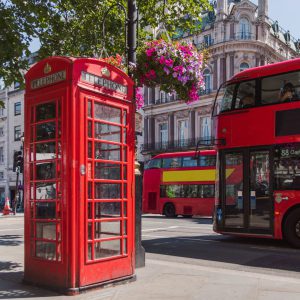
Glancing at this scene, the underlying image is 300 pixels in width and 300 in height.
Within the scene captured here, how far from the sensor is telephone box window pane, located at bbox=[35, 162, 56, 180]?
5902 mm

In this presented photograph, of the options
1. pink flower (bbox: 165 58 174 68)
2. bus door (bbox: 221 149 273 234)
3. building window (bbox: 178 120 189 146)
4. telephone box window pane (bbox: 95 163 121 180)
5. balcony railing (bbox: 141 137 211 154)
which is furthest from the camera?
building window (bbox: 178 120 189 146)

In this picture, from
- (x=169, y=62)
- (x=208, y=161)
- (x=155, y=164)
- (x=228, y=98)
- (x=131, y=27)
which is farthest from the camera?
(x=155, y=164)

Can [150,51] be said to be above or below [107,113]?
above

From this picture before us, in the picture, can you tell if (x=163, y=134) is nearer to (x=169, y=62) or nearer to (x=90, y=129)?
(x=169, y=62)

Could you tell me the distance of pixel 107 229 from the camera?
6.08 m

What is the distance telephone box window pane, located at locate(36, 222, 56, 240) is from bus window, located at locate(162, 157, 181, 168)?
750 inches

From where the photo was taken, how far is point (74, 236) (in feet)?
18.4

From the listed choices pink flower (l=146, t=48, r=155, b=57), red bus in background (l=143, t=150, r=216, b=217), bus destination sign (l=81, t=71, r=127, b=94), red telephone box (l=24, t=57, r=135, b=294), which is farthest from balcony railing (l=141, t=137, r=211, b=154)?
red telephone box (l=24, t=57, r=135, b=294)

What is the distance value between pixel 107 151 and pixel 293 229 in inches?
251

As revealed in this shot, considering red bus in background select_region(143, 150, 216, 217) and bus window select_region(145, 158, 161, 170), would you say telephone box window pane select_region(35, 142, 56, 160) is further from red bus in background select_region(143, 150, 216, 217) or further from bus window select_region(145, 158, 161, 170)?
bus window select_region(145, 158, 161, 170)

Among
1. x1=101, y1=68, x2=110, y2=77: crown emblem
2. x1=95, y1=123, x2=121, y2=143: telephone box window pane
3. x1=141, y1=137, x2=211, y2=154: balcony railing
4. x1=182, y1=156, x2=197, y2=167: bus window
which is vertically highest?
x1=141, y1=137, x2=211, y2=154: balcony railing

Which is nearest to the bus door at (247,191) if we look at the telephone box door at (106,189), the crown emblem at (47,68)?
the telephone box door at (106,189)

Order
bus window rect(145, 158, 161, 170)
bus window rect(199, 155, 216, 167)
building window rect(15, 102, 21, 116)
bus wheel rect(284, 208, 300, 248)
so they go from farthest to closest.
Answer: building window rect(15, 102, 21, 116) → bus window rect(145, 158, 161, 170) → bus window rect(199, 155, 216, 167) → bus wheel rect(284, 208, 300, 248)

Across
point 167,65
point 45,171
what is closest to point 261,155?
point 167,65
